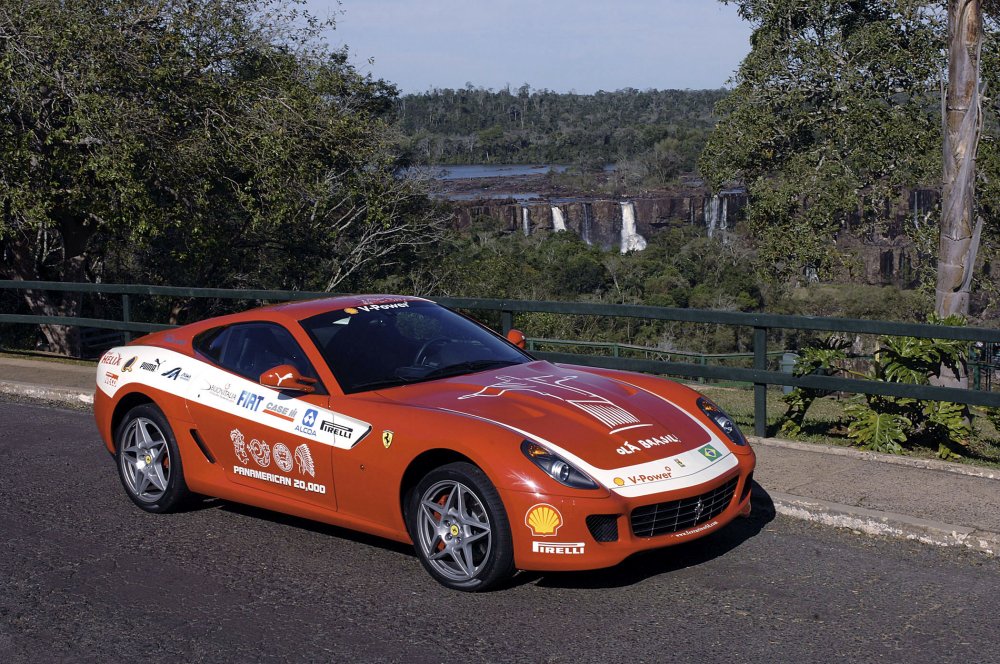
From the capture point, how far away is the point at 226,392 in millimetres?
6664

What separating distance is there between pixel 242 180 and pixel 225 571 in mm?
16572

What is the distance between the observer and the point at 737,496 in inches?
232

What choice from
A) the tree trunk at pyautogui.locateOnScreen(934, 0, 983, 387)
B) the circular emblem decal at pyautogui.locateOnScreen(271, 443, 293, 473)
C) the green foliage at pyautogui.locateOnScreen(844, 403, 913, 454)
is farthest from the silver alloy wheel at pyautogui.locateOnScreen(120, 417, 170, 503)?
the tree trunk at pyautogui.locateOnScreen(934, 0, 983, 387)

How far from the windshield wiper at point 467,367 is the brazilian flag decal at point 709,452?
4.60ft

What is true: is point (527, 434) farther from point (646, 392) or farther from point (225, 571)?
point (225, 571)

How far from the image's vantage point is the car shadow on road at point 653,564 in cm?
565

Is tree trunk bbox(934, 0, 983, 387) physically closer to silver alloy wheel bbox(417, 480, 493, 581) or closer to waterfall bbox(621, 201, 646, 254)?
silver alloy wheel bbox(417, 480, 493, 581)

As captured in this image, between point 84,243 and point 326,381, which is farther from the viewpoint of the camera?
point 84,243

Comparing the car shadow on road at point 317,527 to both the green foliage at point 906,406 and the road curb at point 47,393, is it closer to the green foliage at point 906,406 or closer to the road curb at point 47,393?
the green foliage at point 906,406

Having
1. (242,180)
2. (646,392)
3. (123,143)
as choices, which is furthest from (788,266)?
(646,392)

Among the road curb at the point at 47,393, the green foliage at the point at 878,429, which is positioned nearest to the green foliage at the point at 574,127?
the road curb at the point at 47,393

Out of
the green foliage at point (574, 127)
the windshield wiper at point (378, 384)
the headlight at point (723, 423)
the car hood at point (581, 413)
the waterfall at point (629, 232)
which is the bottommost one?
the waterfall at point (629, 232)

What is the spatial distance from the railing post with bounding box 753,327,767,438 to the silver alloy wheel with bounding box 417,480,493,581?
11.4 ft

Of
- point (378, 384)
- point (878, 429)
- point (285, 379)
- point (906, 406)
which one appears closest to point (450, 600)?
point (378, 384)
